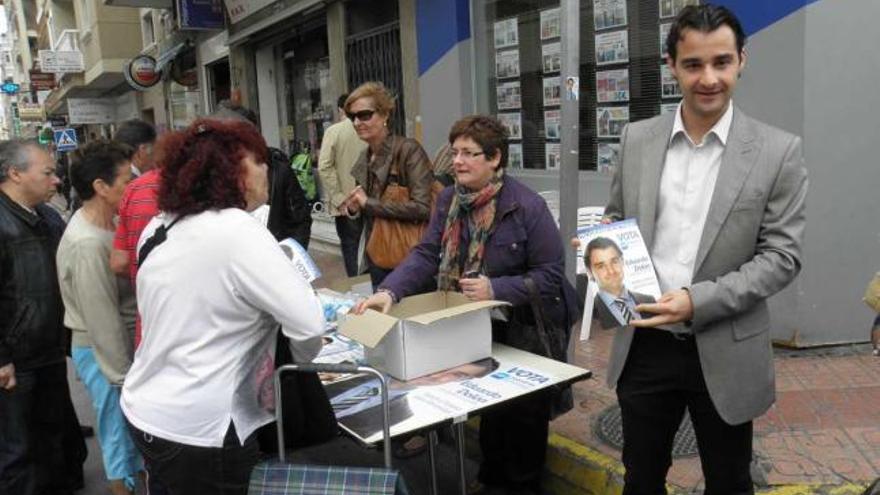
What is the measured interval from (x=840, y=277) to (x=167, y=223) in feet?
13.6

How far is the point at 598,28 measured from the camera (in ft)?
20.0

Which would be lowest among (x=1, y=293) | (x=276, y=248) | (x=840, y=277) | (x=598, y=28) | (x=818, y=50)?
(x=840, y=277)

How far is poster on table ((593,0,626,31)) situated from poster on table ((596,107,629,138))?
0.69 meters

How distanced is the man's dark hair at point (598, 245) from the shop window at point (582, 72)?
326 centimetres

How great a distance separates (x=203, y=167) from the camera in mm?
2049

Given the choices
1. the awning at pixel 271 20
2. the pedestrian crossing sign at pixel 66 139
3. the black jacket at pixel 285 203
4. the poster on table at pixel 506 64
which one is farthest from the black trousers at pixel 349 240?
the pedestrian crossing sign at pixel 66 139

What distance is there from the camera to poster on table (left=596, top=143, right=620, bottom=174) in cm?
607

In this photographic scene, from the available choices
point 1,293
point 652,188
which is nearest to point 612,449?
point 652,188

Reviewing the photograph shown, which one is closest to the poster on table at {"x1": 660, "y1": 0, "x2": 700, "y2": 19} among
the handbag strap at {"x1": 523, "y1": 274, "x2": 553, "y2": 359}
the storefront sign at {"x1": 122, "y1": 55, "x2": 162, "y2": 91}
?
the handbag strap at {"x1": 523, "y1": 274, "x2": 553, "y2": 359}

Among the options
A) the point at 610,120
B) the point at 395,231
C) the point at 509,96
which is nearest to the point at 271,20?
the point at 509,96

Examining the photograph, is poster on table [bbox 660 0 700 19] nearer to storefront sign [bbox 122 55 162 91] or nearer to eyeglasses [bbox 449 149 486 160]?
eyeglasses [bbox 449 149 486 160]

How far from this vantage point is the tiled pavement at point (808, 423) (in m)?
3.21

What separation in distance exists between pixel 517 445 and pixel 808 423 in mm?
1596

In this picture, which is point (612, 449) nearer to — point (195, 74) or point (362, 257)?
point (362, 257)
